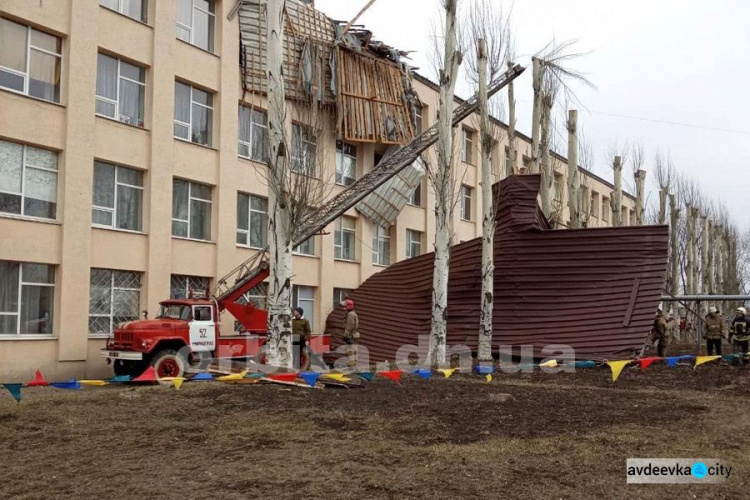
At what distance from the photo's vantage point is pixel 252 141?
25.9 m

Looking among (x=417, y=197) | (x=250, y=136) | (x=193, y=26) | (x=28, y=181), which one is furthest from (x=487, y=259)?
(x=417, y=197)

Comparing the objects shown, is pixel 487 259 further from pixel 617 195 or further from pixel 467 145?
pixel 467 145

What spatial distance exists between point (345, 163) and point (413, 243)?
6836 millimetres

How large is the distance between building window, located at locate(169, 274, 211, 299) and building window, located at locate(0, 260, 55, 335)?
13.6 feet

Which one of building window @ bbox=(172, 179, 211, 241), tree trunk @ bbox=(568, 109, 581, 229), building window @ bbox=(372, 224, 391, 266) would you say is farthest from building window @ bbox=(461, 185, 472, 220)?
building window @ bbox=(172, 179, 211, 241)

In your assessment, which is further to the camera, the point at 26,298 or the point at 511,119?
the point at 511,119

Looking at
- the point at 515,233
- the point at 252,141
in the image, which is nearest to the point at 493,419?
the point at 515,233

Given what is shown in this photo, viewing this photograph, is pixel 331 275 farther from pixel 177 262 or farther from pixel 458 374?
pixel 458 374

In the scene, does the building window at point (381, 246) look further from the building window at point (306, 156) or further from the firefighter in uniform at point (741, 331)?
the firefighter in uniform at point (741, 331)

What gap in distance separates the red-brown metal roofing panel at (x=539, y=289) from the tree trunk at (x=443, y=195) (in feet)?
8.59

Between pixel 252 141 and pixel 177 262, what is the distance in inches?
227

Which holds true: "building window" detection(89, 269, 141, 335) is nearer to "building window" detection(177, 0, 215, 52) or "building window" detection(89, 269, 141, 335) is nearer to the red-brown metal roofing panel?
the red-brown metal roofing panel

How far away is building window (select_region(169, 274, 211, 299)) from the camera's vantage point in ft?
74.6

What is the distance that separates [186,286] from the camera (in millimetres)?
23172
